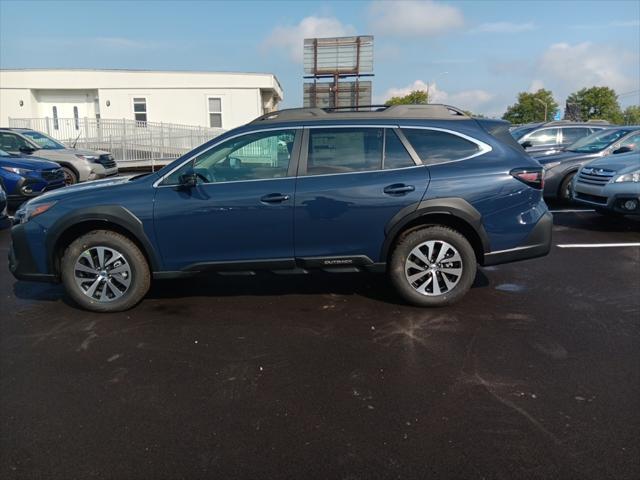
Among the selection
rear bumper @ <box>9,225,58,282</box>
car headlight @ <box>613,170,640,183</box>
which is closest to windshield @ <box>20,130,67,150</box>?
rear bumper @ <box>9,225,58,282</box>

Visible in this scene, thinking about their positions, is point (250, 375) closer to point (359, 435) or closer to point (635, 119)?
point (359, 435)

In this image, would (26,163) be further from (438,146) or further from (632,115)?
(632,115)

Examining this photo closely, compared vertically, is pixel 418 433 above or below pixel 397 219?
below

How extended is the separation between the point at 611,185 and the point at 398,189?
4975 mm

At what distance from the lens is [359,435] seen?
2717mm

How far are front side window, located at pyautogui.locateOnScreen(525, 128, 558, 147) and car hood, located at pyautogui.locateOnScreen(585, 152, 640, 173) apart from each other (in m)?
3.29

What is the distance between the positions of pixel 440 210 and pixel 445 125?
0.84 metres

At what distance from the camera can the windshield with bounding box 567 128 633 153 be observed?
1016 cm

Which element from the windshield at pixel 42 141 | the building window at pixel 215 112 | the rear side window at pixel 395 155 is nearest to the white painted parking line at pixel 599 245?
the rear side window at pixel 395 155

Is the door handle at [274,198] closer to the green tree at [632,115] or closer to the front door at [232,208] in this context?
the front door at [232,208]

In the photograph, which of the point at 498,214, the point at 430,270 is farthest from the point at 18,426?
the point at 498,214

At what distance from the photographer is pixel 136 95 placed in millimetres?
25156

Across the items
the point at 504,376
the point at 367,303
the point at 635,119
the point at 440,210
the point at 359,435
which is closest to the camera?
the point at 359,435

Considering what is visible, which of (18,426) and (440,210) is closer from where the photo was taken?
(18,426)
